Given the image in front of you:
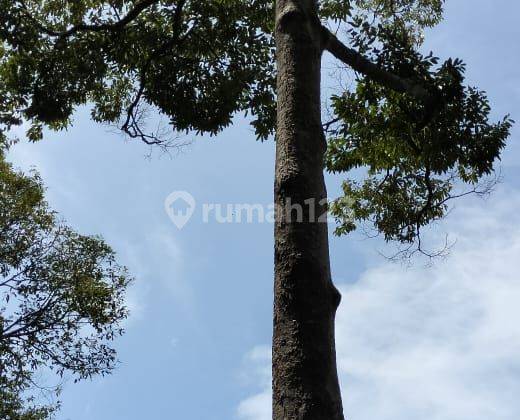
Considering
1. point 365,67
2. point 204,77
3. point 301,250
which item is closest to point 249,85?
point 204,77

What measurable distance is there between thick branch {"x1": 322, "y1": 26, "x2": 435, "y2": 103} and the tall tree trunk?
670 mm

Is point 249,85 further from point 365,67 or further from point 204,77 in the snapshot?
point 365,67

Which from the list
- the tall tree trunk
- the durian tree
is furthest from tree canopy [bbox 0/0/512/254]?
the tall tree trunk

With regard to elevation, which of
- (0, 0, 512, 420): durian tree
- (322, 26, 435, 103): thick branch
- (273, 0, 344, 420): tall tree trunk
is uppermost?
(0, 0, 512, 420): durian tree

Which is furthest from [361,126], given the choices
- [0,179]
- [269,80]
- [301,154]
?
[0,179]

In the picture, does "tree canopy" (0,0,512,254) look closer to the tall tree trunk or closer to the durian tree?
the durian tree

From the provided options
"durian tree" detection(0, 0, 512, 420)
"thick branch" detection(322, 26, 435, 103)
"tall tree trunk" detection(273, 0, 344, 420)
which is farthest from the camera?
"durian tree" detection(0, 0, 512, 420)

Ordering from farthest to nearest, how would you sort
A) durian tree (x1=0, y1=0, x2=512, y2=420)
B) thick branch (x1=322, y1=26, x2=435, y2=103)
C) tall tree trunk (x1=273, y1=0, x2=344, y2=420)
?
durian tree (x1=0, y1=0, x2=512, y2=420) < thick branch (x1=322, y1=26, x2=435, y2=103) < tall tree trunk (x1=273, y1=0, x2=344, y2=420)

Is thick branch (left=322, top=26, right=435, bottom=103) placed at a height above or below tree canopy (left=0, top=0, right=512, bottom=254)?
below

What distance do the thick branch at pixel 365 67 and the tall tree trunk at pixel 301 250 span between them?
67 cm

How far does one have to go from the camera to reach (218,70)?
9.28 metres

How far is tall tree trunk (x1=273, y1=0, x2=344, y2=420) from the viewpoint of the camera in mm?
2951

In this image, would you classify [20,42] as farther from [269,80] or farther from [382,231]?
[382,231]

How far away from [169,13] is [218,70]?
1177 millimetres
